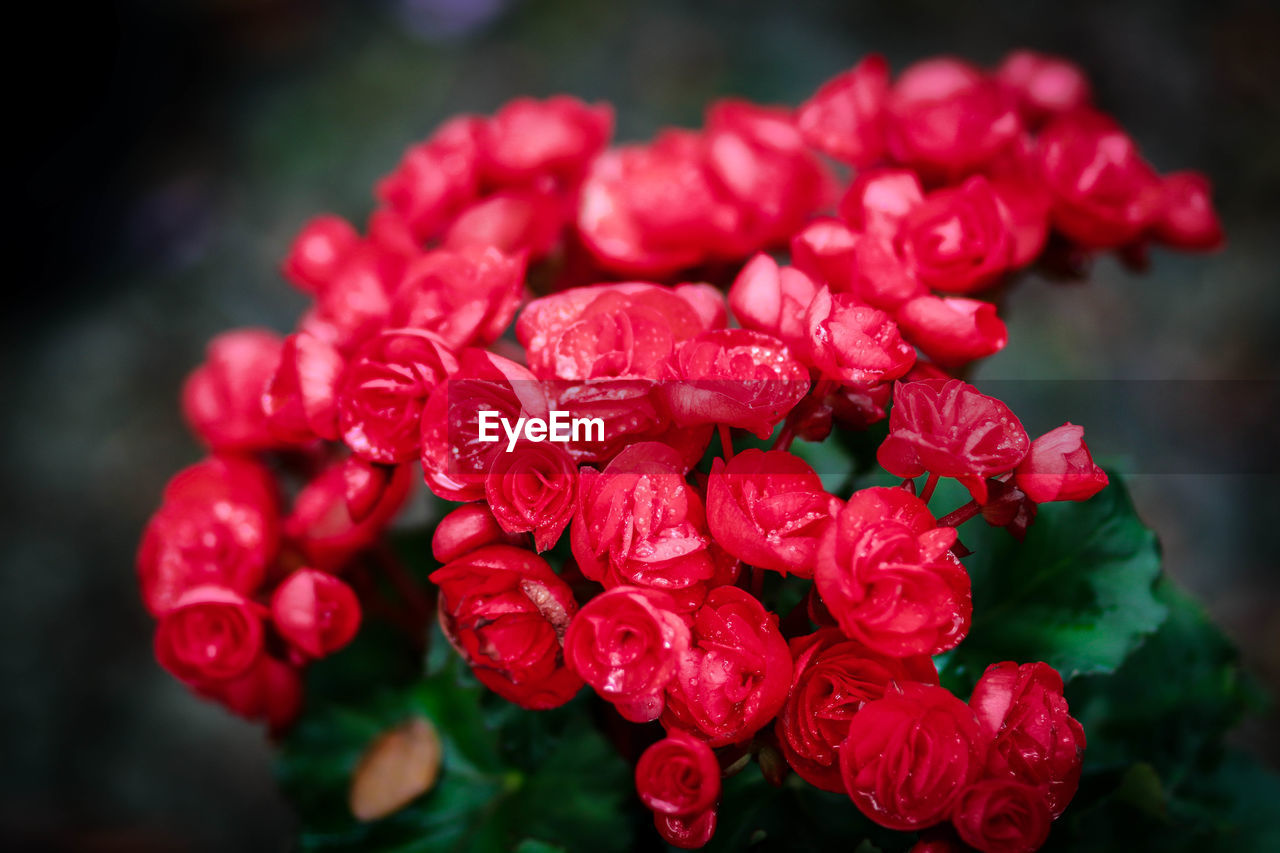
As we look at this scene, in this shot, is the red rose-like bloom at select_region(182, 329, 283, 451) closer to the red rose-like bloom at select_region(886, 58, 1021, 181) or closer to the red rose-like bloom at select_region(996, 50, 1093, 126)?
the red rose-like bloom at select_region(886, 58, 1021, 181)

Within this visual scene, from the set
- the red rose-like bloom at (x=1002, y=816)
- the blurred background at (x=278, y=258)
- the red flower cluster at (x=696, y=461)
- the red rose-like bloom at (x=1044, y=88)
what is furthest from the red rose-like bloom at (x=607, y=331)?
the blurred background at (x=278, y=258)

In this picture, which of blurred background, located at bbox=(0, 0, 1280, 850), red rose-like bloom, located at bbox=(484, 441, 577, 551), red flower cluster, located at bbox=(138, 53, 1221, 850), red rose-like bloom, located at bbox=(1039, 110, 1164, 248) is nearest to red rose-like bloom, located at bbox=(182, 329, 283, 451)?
red flower cluster, located at bbox=(138, 53, 1221, 850)

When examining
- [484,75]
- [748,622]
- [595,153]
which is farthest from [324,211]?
[748,622]

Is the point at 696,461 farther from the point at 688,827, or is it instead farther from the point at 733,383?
the point at 688,827

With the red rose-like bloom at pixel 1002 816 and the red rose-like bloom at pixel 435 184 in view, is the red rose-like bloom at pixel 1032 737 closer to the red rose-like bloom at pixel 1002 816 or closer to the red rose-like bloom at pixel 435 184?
the red rose-like bloom at pixel 1002 816

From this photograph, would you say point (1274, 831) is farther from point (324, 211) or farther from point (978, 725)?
point (324, 211)

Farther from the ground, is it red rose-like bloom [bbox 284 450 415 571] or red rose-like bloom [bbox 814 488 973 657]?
red rose-like bloom [bbox 814 488 973 657]

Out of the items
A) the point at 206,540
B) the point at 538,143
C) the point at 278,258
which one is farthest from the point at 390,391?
the point at 278,258
